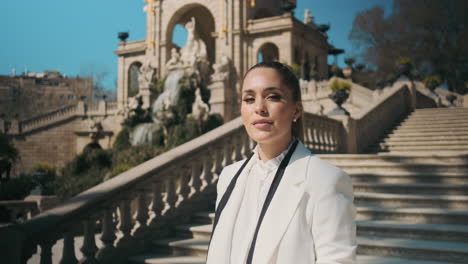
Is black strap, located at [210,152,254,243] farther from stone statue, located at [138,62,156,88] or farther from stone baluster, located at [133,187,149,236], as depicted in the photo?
stone statue, located at [138,62,156,88]

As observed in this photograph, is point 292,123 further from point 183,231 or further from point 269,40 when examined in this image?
point 269,40

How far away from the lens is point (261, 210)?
1646 mm

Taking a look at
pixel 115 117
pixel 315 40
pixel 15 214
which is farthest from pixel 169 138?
pixel 315 40

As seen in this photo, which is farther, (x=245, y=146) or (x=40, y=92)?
(x=40, y=92)

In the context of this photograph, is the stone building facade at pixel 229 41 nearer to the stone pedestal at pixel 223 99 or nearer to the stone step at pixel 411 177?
the stone pedestal at pixel 223 99

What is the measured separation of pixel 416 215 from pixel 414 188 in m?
0.82

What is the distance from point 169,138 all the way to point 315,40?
19.0 meters

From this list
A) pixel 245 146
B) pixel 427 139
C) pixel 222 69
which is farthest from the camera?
pixel 222 69

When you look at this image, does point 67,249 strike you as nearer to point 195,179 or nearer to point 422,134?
point 195,179

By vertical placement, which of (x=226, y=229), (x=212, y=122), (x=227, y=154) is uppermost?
(x=212, y=122)

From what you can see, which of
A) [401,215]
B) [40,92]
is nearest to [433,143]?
[401,215]

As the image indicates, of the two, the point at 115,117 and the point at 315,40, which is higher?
the point at 315,40

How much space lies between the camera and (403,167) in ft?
20.7

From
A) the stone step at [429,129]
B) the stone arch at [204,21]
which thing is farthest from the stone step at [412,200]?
the stone arch at [204,21]
